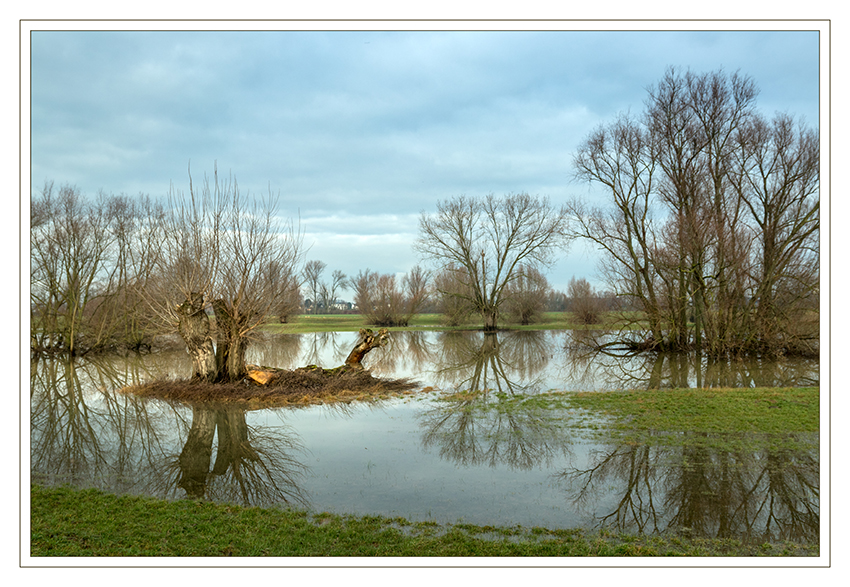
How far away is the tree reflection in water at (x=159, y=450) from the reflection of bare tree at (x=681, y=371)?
914 cm

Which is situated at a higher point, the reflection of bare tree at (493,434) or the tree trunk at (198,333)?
the tree trunk at (198,333)

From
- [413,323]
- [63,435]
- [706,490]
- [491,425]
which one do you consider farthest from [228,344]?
[413,323]

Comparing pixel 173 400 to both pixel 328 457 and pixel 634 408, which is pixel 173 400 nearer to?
pixel 328 457

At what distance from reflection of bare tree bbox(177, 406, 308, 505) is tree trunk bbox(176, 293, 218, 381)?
A: 365 cm

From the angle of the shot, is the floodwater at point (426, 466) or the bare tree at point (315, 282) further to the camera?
the bare tree at point (315, 282)

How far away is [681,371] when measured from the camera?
1694cm

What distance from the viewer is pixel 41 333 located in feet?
78.5

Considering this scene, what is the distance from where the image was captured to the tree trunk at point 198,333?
1318 centimetres

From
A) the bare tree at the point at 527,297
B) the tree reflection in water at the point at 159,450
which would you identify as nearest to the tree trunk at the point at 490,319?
the bare tree at the point at 527,297

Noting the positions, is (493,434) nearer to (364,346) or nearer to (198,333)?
(364,346)

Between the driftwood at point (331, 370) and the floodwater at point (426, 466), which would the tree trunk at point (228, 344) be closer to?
the driftwood at point (331, 370)

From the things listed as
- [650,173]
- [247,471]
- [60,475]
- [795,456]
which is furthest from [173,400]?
[650,173]

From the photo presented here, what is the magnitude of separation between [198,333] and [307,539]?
9.84 meters

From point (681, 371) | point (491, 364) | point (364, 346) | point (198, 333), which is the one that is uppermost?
point (198, 333)
